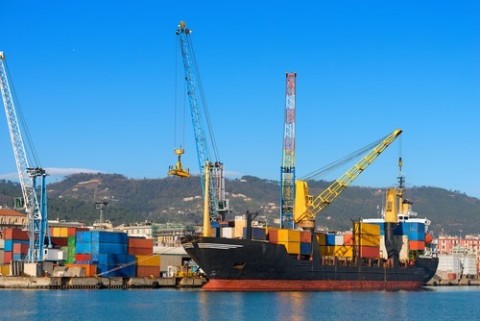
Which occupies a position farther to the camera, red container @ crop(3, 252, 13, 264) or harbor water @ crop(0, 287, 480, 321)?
red container @ crop(3, 252, 13, 264)

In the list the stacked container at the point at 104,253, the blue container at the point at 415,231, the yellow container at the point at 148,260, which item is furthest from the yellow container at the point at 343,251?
the stacked container at the point at 104,253

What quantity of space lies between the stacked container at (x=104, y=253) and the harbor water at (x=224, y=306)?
41.5 feet

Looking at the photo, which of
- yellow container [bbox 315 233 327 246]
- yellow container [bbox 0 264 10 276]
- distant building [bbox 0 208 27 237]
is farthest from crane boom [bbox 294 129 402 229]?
distant building [bbox 0 208 27 237]

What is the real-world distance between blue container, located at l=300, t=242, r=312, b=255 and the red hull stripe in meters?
2.98

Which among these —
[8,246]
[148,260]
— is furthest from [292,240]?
[8,246]

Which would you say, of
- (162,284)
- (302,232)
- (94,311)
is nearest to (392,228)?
(302,232)

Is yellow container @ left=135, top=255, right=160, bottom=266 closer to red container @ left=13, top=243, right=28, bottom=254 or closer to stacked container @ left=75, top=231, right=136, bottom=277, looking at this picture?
stacked container @ left=75, top=231, right=136, bottom=277

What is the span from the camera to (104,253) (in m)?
98.3

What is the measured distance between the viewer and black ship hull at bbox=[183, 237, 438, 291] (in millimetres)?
78125

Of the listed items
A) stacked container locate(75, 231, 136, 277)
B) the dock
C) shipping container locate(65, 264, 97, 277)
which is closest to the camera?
the dock

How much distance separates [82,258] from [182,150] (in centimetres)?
1731

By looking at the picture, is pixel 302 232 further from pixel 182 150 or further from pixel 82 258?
pixel 82 258

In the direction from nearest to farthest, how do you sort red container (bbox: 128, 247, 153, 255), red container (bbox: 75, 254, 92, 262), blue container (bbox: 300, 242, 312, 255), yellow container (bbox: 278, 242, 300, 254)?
yellow container (bbox: 278, 242, 300, 254) → blue container (bbox: 300, 242, 312, 255) → red container (bbox: 75, 254, 92, 262) → red container (bbox: 128, 247, 153, 255)

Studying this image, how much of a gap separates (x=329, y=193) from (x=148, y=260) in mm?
23153
